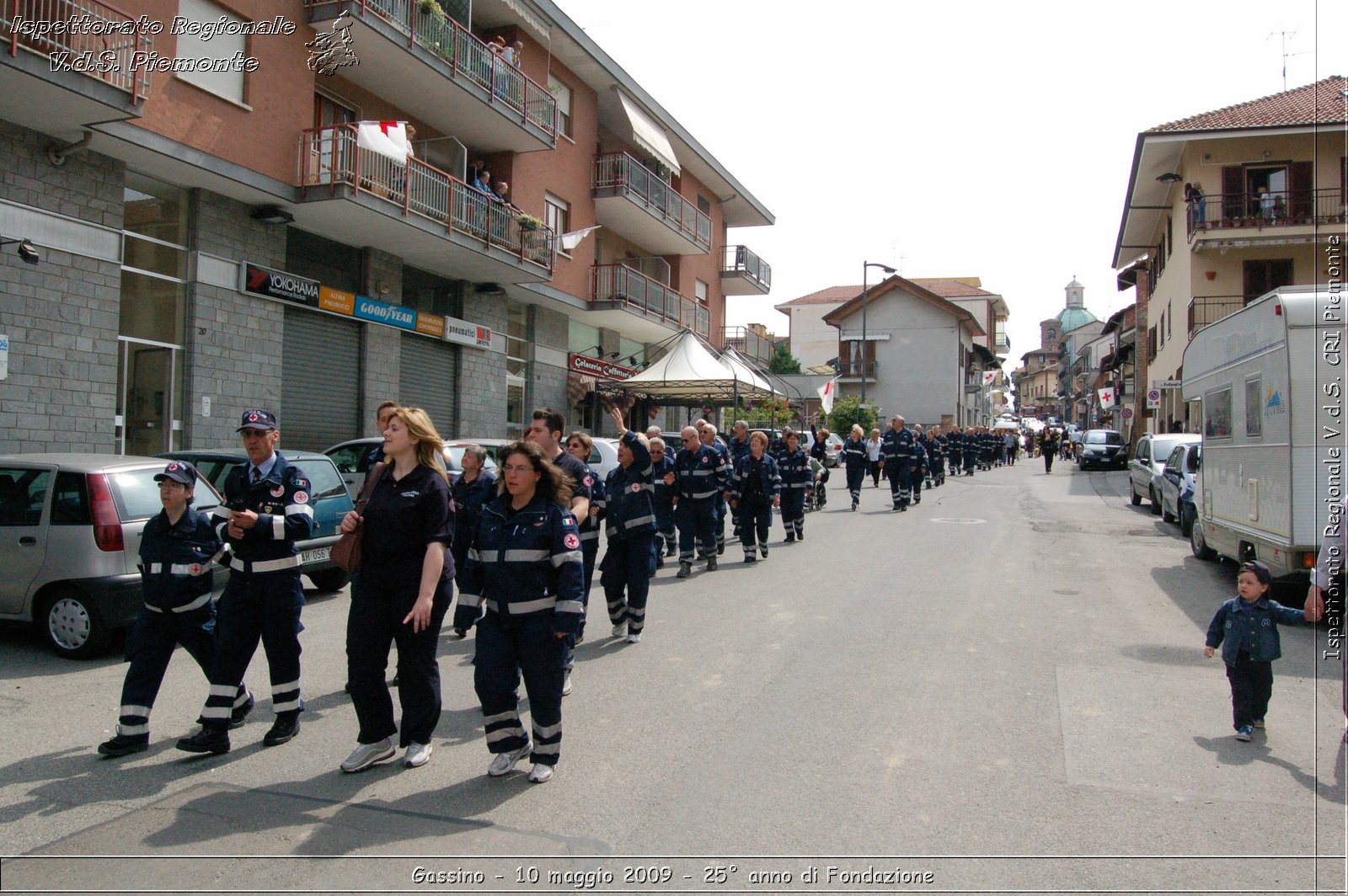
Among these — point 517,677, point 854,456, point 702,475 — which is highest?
point 854,456

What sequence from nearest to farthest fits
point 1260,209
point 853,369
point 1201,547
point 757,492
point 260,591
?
point 260,591, point 1201,547, point 757,492, point 1260,209, point 853,369

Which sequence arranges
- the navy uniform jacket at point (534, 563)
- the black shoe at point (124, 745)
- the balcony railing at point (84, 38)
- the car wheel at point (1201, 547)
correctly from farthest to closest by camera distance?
1. the car wheel at point (1201, 547)
2. the balcony railing at point (84, 38)
3. the black shoe at point (124, 745)
4. the navy uniform jacket at point (534, 563)

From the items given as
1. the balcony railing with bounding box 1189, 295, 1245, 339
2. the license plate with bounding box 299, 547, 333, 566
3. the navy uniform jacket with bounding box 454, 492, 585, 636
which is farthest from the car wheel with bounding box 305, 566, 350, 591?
the balcony railing with bounding box 1189, 295, 1245, 339

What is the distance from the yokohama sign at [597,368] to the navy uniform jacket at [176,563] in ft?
67.8

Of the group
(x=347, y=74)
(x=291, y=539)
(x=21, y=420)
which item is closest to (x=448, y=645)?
(x=291, y=539)

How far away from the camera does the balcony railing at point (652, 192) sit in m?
25.6

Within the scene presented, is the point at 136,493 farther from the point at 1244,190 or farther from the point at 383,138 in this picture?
the point at 1244,190

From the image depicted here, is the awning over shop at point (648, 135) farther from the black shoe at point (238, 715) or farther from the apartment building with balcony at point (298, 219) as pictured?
the black shoe at point (238, 715)

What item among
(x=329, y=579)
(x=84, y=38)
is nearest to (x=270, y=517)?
(x=329, y=579)

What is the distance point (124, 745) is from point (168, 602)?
0.76 meters

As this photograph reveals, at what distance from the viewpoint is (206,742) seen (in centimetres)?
491

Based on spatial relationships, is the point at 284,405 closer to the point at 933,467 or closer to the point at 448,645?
the point at 448,645

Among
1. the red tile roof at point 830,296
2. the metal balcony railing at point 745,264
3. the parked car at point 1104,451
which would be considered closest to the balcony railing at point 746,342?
the metal balcony railing at point 745,264

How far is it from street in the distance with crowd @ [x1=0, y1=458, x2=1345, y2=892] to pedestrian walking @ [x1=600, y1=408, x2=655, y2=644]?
12.7 inches
